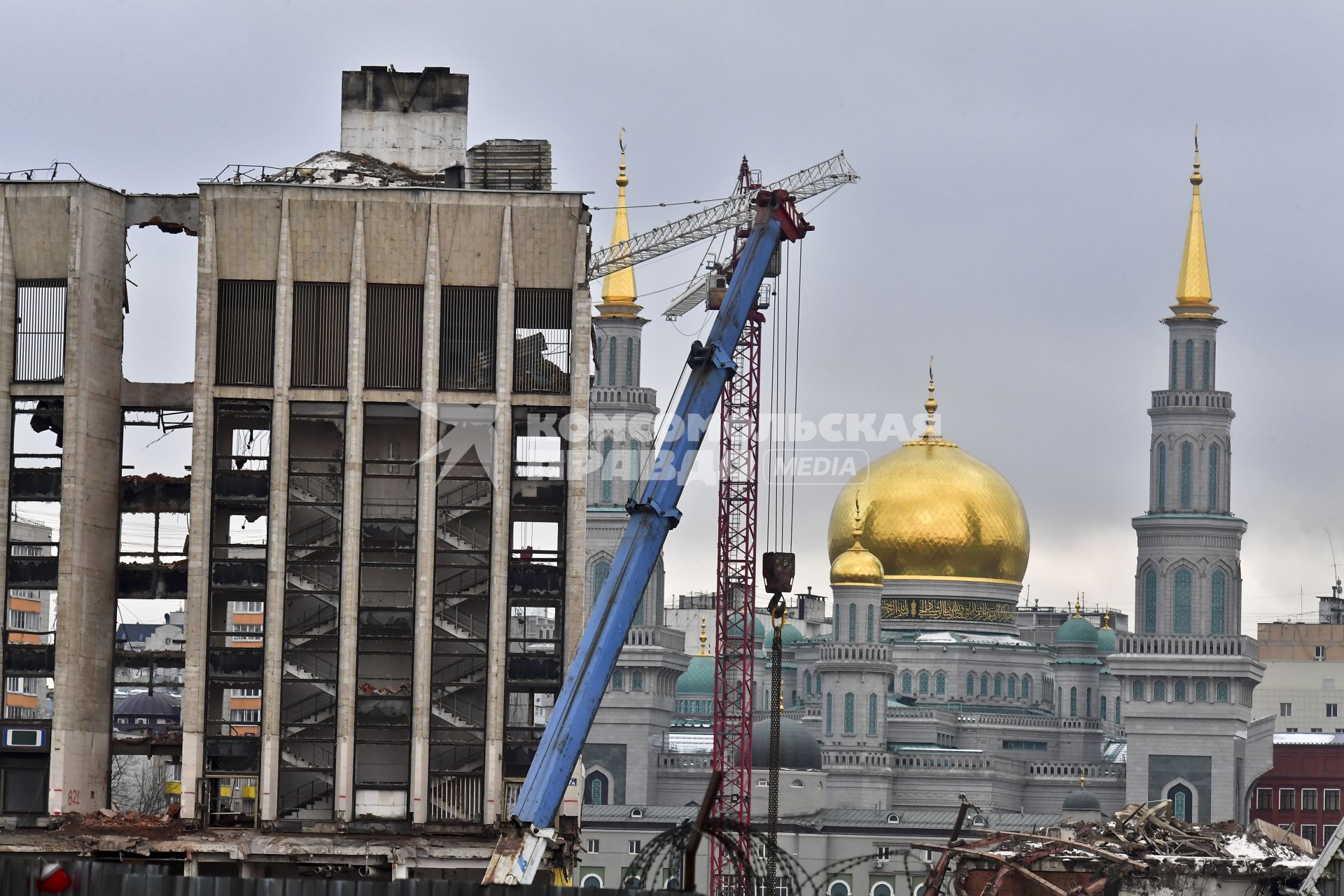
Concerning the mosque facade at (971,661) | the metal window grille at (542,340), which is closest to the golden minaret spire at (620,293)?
the mosque facade at (971,661)

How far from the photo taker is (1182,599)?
151m

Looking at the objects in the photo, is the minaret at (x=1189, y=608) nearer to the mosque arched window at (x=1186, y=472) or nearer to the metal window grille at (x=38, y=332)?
the mosque arched window at (x=1186, y=472)

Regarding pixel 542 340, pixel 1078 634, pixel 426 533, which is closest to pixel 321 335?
pixel 542 340

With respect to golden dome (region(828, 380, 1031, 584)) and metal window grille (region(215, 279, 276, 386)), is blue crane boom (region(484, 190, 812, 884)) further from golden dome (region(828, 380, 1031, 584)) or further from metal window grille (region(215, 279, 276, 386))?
golden dome (region(828, 380, 1031, 584))

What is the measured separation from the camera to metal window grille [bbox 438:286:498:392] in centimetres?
7994

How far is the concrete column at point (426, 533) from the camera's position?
77.9 m

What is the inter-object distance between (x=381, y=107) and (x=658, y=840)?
4867 cm

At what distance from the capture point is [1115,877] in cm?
5525

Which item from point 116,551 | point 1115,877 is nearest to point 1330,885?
point 1115,877

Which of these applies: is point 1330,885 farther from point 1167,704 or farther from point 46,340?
point 1167,704

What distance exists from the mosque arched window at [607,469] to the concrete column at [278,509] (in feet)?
264

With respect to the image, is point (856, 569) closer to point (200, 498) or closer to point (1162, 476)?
point (1162, 476)

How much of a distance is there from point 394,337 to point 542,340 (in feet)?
13.6

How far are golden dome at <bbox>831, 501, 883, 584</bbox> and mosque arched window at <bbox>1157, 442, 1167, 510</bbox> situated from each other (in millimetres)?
16563
